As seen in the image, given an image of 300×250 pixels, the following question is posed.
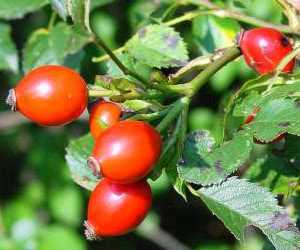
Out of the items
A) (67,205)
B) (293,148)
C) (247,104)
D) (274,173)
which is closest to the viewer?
(247,104)

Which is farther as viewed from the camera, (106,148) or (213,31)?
(213,31)

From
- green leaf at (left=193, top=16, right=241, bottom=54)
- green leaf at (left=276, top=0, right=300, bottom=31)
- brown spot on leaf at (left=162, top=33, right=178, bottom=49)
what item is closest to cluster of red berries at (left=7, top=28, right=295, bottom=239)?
green leaf at (left=276, top=0, right=300, bottom=31)

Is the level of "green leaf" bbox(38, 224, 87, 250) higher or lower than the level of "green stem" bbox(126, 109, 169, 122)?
lower

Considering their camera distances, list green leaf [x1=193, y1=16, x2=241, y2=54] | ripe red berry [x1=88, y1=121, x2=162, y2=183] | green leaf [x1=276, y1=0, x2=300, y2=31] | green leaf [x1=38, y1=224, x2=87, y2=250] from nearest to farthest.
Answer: ripe red berry [x1=88, y1=121, x2=162, y2=183], green leaf [x1=276, y1=0, x2=300, y2=31], green leaf [x1=193, y1=16, x2=241, y2=54], green leaf [x1=38, y1=224, x2=87, y2=250]

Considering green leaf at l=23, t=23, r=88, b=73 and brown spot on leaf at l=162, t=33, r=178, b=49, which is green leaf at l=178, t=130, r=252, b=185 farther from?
green leaf at l=23, t=23, r=88, b=73

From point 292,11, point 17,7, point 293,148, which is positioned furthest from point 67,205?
point 292,11

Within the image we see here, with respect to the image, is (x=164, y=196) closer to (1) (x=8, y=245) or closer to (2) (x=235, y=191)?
(1) (x=8, y=245)

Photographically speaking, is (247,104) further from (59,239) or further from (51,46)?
(59,239)
